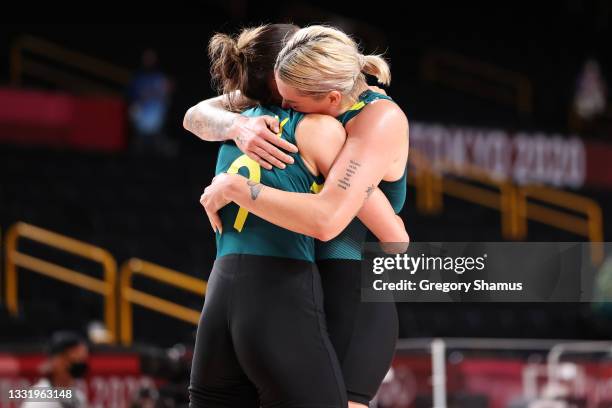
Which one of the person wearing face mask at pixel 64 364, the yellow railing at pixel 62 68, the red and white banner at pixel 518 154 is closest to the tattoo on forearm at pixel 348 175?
the person wearing face mask at pixel 64 364

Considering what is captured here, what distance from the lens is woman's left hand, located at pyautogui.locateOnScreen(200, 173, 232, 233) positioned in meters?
3.11

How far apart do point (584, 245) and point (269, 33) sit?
1288mm

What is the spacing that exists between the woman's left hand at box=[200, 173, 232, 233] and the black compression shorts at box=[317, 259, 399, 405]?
1.04 feet

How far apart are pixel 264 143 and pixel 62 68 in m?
13.4

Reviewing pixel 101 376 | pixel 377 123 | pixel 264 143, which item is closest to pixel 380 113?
pixel 377 123

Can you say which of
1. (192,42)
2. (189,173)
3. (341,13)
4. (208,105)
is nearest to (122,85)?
(192,42)

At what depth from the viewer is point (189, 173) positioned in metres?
13.8

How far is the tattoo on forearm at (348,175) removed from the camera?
3018 millimetres

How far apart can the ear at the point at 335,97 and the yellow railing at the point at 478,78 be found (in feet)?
53.6

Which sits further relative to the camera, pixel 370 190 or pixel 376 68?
pixel 376 68

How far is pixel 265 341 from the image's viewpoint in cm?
296

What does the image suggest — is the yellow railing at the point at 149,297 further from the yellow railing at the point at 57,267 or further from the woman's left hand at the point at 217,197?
the woman's left hand at the point at 217,197

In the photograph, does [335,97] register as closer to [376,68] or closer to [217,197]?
[376,68]

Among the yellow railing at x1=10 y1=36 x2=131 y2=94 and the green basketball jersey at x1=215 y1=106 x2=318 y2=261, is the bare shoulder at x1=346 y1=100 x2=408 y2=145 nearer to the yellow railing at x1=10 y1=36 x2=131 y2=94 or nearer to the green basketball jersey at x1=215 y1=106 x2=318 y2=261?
the green basketball jersey at x1=215 y1=106 x2=318 y2=261
